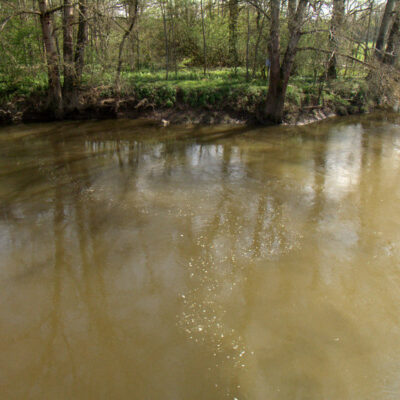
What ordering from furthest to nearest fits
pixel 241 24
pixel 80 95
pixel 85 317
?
pixel 241 24 → pixel 80 95 → pixel 85 317

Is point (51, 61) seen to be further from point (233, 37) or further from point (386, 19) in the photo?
point (386, 19)

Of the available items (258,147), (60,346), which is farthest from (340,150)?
(60,346)

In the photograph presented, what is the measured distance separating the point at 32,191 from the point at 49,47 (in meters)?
7.41

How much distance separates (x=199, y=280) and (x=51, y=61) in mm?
11383

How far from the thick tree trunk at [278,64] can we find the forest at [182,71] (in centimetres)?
4

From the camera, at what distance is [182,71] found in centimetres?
1939

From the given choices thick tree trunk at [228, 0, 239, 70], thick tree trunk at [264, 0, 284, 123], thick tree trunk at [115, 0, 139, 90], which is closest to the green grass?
thick tree trunk at [115, 0, 139, 90]

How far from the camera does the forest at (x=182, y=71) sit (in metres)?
12.4

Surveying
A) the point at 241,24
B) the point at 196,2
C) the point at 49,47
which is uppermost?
the point at 196,2

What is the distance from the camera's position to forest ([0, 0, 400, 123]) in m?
12.4

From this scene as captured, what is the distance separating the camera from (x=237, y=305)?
4941 millimetres

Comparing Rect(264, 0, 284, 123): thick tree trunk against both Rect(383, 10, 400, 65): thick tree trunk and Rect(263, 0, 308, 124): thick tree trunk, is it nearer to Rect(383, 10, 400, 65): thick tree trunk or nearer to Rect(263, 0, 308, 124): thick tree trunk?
Rect(263, 0, 308, 124): thick tree trunk

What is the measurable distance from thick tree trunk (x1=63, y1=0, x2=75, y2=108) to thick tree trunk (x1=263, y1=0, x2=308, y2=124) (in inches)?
290

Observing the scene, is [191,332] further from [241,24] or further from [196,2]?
[196,2]
